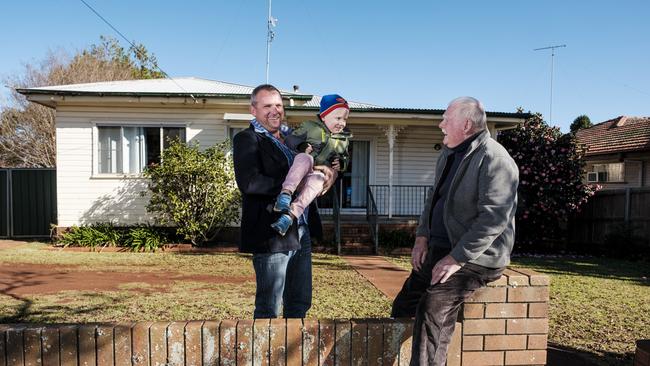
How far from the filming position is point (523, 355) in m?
2.14

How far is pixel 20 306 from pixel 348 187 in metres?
9.06

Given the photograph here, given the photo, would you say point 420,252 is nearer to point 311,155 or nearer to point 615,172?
point 311,155

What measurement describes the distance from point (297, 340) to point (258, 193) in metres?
0.73

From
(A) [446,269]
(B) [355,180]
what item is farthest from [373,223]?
(A) [446,269]

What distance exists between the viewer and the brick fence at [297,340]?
1.97 m

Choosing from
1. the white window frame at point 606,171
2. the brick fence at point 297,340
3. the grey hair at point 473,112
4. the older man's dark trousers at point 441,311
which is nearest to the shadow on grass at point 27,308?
the brick fence at point 297,340

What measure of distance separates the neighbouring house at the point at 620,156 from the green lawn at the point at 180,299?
12.6 m

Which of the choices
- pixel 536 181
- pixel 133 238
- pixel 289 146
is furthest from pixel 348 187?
pixel 289 146

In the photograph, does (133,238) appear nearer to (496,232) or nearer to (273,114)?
(273,114)

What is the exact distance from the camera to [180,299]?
5223mm

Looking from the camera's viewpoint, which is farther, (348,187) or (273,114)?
(348,187)

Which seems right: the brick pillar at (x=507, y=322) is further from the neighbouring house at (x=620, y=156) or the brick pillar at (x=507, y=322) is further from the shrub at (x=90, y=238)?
the neighbouring house at (x=620, y=156)

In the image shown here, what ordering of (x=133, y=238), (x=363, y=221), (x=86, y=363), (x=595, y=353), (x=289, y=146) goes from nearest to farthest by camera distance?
1. (x=86, y=363)
2. (x=289, y=146)
3. (x=595, y=353)
4. (x=133, y=238)
5. (x=363, y=221)

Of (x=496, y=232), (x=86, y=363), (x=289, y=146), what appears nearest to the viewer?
(x=496, y=232)
